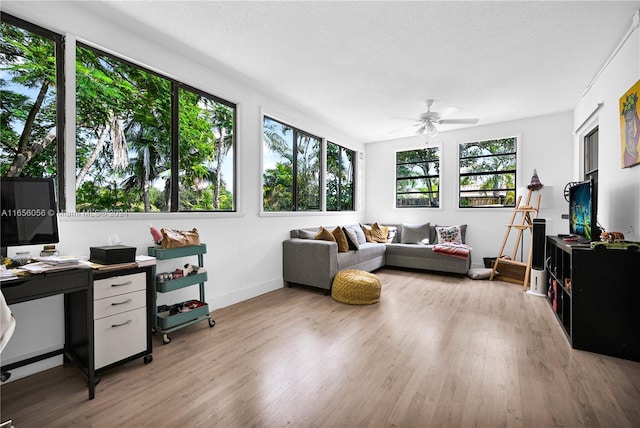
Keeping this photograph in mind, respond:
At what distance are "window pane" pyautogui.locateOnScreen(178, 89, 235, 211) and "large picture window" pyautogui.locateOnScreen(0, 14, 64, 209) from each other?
1018 mm

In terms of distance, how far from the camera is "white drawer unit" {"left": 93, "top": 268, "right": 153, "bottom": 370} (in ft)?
6.29

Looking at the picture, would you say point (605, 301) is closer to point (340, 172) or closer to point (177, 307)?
point (177, 307)

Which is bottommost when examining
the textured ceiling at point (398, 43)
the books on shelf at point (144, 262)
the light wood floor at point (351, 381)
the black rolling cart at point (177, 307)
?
the light wood floor at point (351, 381)

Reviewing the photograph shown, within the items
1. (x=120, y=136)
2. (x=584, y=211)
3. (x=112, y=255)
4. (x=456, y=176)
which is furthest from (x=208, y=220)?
(x=456, y=176)

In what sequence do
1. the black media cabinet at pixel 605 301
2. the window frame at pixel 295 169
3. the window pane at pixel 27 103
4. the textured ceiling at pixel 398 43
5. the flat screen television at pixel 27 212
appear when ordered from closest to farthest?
the flat screen television at pixel 27 212 < the window pane at pixel 27 103 < the black media cabinet at pixel 605 301 < the textured ceiling at pixel 398 43 < the window frame at pixel 295 169

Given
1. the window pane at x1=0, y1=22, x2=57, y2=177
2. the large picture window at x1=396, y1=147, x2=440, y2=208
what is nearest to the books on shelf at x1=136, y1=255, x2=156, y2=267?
the window pane at x1=0, y1=22, x2=57, y2=177

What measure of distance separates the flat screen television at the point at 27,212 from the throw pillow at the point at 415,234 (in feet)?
16.9

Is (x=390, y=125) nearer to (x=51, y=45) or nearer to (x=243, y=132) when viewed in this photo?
(x=243, y=132)

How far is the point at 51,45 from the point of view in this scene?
223 centimetres

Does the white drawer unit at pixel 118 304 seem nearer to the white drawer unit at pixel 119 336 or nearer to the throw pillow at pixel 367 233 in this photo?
the white drawer unit at pixel 119 336

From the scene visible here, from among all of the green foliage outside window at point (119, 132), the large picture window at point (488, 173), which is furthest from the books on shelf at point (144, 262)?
the large picture window at point (488, 173)

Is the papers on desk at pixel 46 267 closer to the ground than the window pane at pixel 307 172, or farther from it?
closer to the ground

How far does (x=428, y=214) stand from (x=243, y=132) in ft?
13.3

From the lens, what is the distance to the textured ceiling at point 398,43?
230 centimetres
